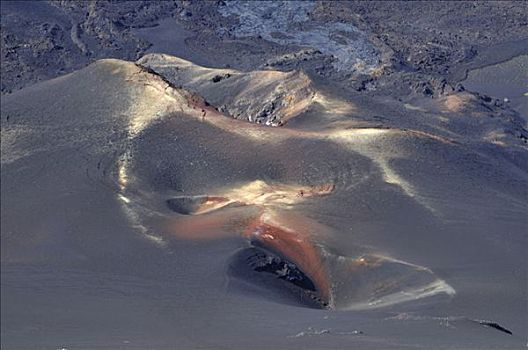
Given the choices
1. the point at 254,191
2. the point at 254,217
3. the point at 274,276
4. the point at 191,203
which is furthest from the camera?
the point at 254,191

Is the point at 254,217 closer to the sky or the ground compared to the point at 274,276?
closer to the sky

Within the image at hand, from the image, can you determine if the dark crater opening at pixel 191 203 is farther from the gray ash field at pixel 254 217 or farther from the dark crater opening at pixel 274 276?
the dark crater opening at pixel 274 276

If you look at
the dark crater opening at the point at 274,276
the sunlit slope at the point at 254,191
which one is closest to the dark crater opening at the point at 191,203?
the sunlit slope at the point at 254,191

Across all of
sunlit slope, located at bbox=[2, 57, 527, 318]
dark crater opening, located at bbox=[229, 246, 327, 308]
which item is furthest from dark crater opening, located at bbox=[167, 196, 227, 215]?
dark crater opening, located at bbox=[229, 246, 327, 308]

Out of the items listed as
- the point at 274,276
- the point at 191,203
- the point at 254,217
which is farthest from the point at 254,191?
the point at 274,276

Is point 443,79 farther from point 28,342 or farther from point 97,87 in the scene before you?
point 28,342

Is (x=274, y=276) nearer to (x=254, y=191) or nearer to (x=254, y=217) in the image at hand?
(x=254, y=217)

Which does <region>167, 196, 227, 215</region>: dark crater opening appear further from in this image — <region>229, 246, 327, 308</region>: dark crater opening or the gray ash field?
<region>229, 246, 327, 308</region>: dark crater opening

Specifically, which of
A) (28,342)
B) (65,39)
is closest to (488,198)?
(28,342)
